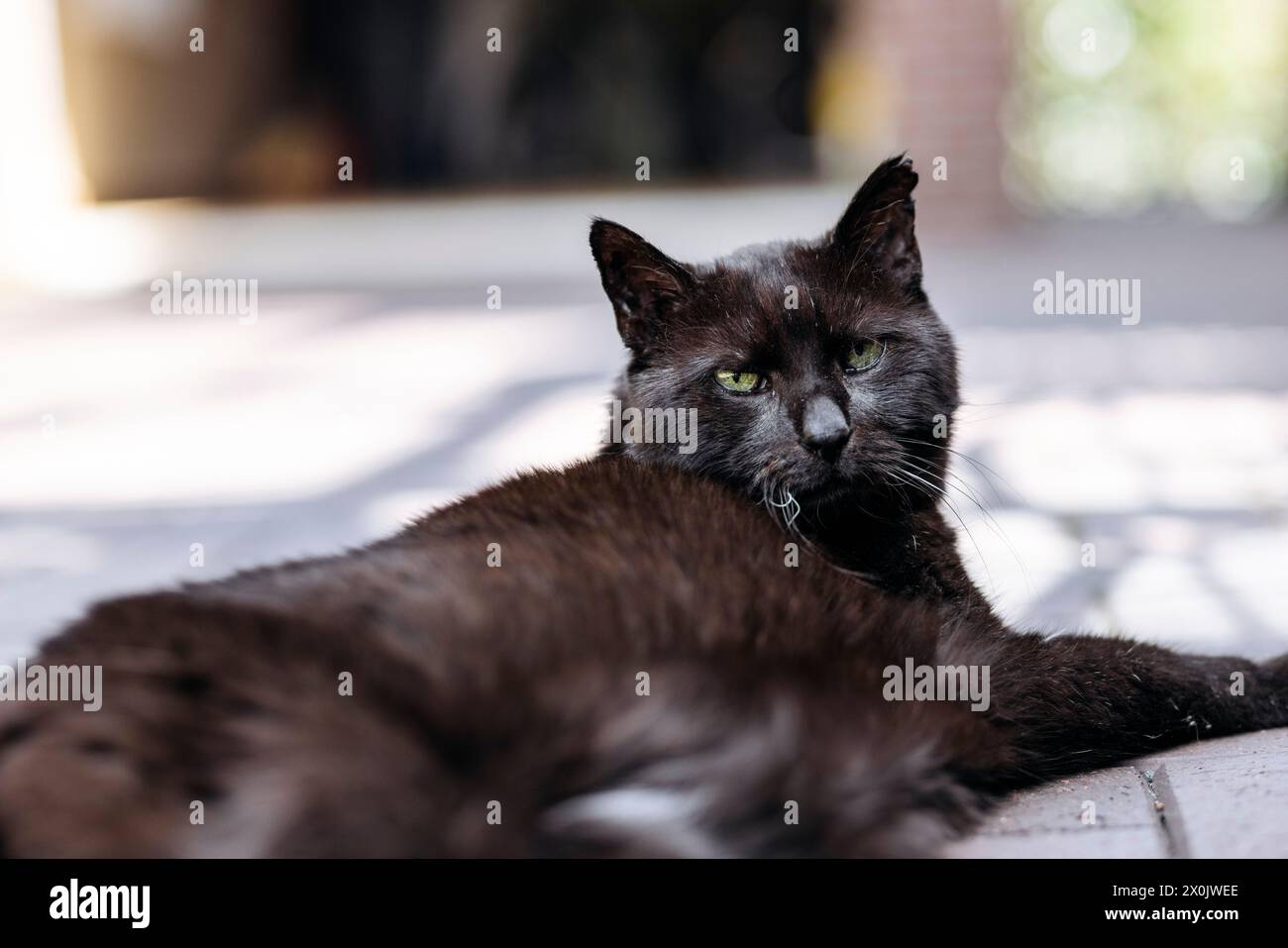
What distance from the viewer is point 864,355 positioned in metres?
2.26

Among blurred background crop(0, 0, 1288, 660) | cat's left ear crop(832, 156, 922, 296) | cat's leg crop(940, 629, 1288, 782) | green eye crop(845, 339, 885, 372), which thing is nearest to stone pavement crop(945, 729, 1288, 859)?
cat's leg crop(940, 629, 1288, 782)

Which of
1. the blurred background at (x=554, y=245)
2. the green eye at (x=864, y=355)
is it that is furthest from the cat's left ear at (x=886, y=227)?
the blurred background at (x=554, y=245)

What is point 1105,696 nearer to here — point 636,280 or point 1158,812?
point 1158,812

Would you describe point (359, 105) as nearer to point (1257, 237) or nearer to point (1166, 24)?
point (1257, 237)

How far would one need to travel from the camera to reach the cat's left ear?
2.34 m

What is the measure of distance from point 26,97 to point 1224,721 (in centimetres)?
982

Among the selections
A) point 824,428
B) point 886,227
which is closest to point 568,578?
point 824,428

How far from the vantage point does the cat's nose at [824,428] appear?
6.81 ft

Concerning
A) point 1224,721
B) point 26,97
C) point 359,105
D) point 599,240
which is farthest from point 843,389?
point 359,105

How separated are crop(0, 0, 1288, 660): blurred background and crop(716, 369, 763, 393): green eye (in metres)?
0.55

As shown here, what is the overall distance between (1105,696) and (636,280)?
111cm

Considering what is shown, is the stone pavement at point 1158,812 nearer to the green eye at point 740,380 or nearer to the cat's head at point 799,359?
the cat's head at point 799,359

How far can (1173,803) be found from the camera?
6.03 ft

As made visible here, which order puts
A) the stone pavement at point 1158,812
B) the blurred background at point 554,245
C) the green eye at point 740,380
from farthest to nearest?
the blurred background at point 554,245, the green eye at point 740,380, the stone pavement at point 1158,812
